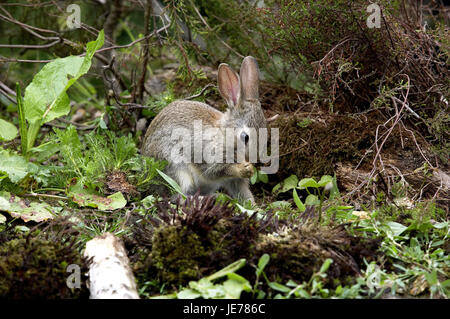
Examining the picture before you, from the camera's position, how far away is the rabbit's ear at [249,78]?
5.09 meters

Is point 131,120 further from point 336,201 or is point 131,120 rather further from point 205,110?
point 336,201

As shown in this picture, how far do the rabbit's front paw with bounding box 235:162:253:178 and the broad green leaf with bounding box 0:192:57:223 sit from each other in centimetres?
181

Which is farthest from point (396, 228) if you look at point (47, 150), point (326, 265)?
point (47, 150)

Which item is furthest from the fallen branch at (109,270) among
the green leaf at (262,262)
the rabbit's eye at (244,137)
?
the rabbit's eye at (244,137)

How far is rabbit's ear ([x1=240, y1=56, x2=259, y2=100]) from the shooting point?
509cm

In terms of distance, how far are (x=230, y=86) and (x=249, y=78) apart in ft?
0.80

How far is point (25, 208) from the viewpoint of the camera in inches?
167

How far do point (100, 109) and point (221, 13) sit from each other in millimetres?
2140

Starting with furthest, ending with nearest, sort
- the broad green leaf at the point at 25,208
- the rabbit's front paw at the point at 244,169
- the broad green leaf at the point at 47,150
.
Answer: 1. the rabbit's front paw at the point at 244,169
2. the broad green leaf at the point at 47,150
3. the broad green leaf at the point at 25,208

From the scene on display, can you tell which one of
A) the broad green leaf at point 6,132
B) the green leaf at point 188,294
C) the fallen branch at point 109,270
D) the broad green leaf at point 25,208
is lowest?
the green leaf at point 188,294

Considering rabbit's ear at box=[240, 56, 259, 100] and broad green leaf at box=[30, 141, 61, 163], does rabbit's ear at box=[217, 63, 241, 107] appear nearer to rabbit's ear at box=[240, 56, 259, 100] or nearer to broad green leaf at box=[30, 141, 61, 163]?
rabbit's ear at box=[240, 56, 259, 100]

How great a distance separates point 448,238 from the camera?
3.64 meters

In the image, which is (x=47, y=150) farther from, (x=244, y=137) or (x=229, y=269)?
(x=229, y=269)

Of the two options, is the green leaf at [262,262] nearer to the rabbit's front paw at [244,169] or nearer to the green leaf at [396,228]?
the green leaf at [396,228]
